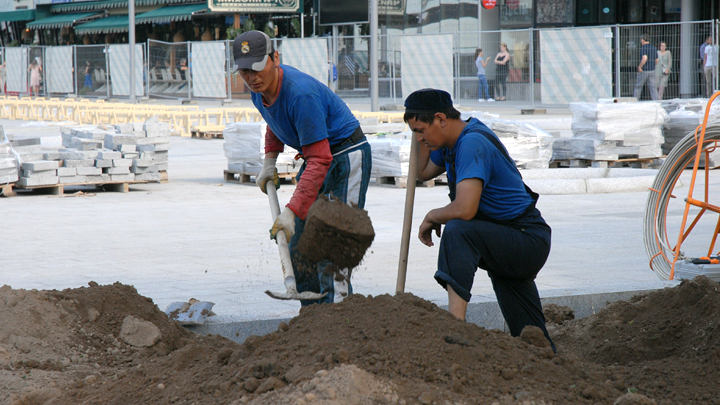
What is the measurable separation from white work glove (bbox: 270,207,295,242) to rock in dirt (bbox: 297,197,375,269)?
0.08m

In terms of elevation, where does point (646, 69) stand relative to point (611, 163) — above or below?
above

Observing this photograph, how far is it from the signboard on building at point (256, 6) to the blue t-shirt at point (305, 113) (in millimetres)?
27403

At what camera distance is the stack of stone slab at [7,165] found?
10430 mm

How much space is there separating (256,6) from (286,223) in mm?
28695

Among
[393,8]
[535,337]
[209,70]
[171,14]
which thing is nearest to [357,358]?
[535,337]

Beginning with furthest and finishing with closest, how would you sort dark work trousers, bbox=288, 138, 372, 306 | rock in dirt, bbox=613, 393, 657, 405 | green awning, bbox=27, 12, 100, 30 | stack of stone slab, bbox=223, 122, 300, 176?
green awning, bbox=27, 12, 100, 30, stack of stone slab, bbox=223, 122, 300, 176, dark work trousers, bbox=288, 138, 372, 306, rock in dirt, bbox=613, 393, 657, 405

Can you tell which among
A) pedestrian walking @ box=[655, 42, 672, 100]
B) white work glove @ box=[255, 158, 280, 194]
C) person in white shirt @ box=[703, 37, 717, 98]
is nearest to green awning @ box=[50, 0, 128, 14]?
pedestrian walking @ box=[655, 42, 672, 100]

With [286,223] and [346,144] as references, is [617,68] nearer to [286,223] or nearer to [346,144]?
[346,144]

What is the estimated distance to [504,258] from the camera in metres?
3.77

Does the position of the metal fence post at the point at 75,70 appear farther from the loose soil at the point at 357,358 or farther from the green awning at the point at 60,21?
the loose soil at the point at 357,358

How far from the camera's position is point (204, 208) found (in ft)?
32.4

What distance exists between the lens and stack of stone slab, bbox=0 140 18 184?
10430mm

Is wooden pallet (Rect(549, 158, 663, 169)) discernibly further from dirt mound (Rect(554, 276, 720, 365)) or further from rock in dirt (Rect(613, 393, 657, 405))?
rock in dirt (Rect(613, 393, 657, 405))

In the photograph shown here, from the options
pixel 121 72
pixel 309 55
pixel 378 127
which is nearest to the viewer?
pixel 378 127
